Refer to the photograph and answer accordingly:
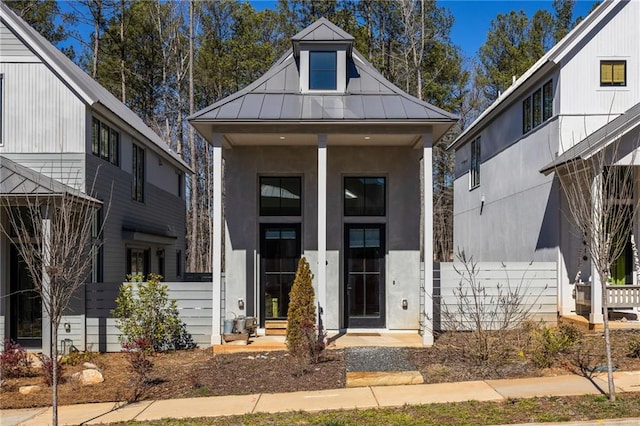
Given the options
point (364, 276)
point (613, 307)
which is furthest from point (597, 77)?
point (364, 276)

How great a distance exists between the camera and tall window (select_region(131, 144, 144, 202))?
58.4 ft

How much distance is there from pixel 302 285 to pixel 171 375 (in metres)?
2.77

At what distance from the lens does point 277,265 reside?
13445 millimetres

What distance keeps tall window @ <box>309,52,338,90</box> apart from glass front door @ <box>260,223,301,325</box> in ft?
10.2

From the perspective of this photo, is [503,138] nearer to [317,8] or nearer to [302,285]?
[302,285]

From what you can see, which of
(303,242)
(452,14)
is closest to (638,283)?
(303,242)

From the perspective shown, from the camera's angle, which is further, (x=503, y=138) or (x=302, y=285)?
(x=503, y=138)

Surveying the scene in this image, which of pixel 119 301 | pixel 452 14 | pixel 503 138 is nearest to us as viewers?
pixel 119 301

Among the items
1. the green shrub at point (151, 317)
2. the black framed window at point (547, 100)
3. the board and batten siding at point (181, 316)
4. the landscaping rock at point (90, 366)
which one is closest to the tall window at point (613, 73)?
the black framed window at point (547, 100)

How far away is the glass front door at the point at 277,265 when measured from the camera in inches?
526

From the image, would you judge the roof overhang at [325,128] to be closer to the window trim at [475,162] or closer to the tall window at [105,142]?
the tall window at [105,142]

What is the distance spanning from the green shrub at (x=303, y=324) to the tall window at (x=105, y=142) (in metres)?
6.26

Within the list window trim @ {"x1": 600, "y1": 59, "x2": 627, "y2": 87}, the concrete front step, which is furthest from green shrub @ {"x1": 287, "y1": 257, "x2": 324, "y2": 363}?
window trim @ {"x1": 600, "y1": 59, "x2": 627, "y2": 87}

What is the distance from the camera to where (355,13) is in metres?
30.0
